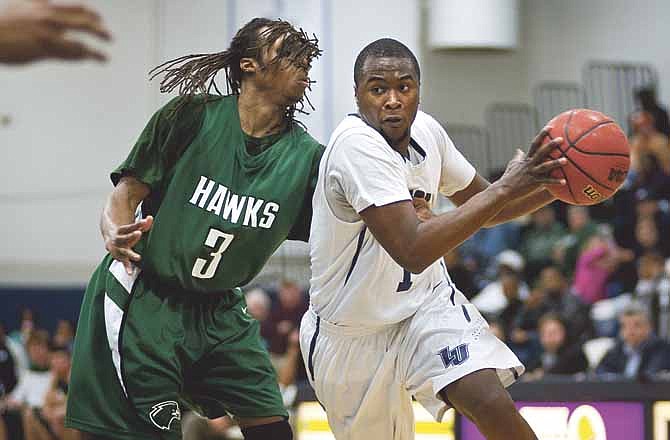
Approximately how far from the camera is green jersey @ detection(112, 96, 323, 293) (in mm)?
4223

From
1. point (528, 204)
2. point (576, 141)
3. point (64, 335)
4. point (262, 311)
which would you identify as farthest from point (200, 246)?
point (64, 335)

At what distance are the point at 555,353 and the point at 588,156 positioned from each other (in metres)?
5.28

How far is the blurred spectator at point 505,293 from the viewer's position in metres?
10.4

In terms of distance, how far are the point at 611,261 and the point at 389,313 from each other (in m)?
6.80

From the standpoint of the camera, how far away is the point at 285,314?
10664 millimetres

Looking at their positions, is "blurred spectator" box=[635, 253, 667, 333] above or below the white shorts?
below

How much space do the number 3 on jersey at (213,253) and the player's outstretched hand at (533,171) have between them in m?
1.00

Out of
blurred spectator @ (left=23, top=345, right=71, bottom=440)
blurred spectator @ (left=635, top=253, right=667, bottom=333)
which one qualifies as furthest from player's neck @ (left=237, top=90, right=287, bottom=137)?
blurred spectator @ (left=23, top=345, right=71, bottom=440)

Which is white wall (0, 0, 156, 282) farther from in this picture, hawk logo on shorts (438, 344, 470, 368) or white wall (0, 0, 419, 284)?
hawk logo on shorts (438, 344, 470, 368)

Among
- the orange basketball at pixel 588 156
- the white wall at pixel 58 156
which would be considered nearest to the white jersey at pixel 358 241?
the orange basketball at pixel 588 156

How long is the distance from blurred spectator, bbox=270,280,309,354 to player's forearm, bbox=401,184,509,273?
6.43m

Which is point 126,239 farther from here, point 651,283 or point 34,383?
point 34,383

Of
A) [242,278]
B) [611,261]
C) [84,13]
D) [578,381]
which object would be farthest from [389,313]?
[84,13]

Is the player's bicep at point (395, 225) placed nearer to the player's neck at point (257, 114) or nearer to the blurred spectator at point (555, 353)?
the player's neck at point (257, 114)
